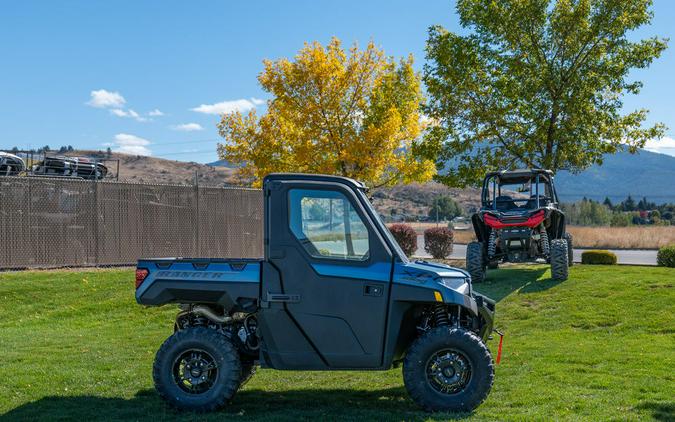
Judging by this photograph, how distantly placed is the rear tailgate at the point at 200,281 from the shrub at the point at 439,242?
18.4 meters

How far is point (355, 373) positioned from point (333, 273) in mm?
2668

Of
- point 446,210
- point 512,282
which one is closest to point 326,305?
point 512,282

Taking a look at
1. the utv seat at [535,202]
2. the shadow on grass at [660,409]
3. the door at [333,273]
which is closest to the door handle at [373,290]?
the door at [333,273]

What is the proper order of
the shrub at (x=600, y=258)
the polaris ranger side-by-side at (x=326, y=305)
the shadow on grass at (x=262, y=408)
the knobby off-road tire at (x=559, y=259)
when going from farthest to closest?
the shrub at (x=600, y=258)
the knobby off-road tire at (x=559, y=259)
the polaris ranger side-by-side at (x=326, y=305)
the shadow on grass at (x=262, y=408)

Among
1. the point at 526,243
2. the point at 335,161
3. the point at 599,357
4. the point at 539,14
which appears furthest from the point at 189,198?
the point at 599,357

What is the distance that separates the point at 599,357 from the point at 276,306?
15.9 feet

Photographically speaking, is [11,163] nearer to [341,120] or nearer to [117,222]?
[117,222]

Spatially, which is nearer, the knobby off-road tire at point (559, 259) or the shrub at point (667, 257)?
the knobby off-road tire at point (559, 259)

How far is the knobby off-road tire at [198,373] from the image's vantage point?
683 centimetres

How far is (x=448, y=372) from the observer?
6750 mm

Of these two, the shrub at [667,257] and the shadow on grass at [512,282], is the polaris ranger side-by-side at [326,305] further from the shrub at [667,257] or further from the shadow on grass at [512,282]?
the shrub at [667,257]

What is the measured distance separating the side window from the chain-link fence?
1244 cm

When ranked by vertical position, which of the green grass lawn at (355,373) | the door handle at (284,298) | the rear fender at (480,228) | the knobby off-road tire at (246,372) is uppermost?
the rear fender at (480,228)

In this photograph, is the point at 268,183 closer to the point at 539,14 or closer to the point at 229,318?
the point at 229,318
